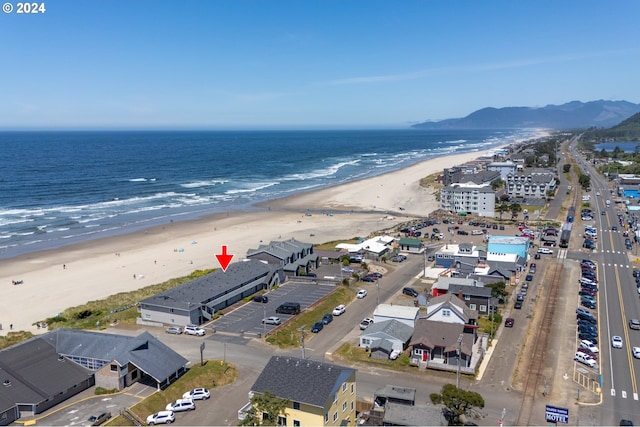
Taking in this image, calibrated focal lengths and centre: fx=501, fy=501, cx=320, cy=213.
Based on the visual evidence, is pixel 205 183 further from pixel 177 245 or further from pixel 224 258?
pixel 224 258

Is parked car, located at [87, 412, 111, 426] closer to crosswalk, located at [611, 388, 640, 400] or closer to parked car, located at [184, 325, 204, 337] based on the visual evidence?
parked car, located at [184, 325, 204, 337]

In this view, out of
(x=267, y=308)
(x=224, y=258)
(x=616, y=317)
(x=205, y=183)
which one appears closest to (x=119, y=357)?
(x=267, y=308)

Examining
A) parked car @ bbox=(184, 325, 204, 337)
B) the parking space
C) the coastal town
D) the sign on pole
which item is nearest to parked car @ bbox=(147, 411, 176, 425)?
the coastal town

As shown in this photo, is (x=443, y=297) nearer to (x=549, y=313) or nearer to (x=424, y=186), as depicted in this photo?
(x=549, y=313)

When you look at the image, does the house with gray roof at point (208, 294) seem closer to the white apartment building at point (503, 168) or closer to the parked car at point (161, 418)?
the parked car at point (161, 418)

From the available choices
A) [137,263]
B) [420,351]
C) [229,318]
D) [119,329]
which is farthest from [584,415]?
[137,263]
